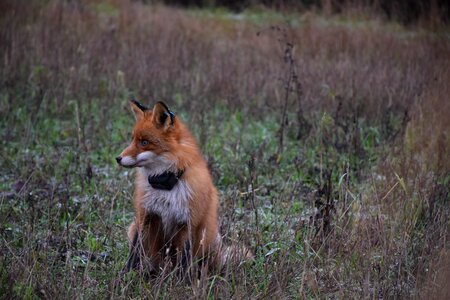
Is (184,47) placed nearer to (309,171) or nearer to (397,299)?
(309,171)

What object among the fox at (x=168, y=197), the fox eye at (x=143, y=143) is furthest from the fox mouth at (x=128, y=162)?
the fox eye at (x=143, y=143)

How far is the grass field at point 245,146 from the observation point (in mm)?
4676

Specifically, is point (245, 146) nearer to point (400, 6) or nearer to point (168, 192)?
point (168, 192)

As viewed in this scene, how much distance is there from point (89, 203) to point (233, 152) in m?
2.40

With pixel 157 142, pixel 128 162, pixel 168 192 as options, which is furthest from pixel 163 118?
pixel 168 192

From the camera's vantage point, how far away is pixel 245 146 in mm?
8281

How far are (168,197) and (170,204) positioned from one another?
0.05 m

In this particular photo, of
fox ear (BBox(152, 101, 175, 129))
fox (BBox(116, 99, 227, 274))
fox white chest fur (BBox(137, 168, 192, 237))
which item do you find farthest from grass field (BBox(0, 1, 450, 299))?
fox ear (BBox(152, 101, 175, 129))

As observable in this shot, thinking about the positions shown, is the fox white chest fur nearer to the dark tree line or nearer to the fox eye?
the fox eye

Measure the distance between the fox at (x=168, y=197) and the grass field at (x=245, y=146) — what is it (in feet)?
0.81

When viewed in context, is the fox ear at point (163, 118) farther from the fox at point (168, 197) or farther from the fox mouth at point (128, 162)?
the fox mouth at point (128, 162)

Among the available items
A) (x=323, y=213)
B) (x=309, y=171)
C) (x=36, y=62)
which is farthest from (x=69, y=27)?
(x=323, y=213)

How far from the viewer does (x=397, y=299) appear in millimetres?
4402

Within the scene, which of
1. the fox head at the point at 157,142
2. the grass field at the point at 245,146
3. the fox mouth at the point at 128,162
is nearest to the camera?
the grass field at the point at 245,146
